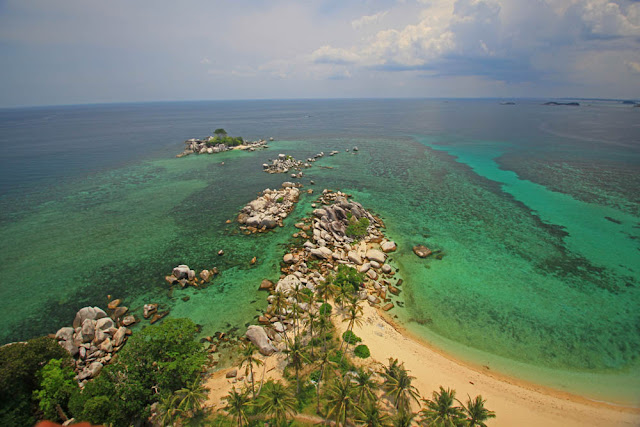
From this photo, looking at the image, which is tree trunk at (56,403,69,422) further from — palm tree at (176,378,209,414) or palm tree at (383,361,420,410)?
palm tree at (383,361,420,410)

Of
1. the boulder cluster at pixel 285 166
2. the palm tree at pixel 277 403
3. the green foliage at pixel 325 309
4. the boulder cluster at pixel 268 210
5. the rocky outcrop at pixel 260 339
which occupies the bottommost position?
the rocky outcrop at pixel 260 339

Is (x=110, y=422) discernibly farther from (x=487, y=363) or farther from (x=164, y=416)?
(x=487, y=363)

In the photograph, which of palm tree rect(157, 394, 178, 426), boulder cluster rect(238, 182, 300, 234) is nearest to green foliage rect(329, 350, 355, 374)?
palm tree rect(157, 394, 178, 426)

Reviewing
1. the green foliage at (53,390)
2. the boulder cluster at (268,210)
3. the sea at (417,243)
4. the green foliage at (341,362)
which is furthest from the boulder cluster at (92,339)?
the boulder cluster at (268,210)

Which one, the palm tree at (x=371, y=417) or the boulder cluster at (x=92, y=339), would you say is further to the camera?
the boulder cluster at (x=92, y=339)

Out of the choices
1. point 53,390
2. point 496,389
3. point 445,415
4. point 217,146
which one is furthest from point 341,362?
point 217,146

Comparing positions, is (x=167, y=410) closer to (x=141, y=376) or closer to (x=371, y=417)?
(x=141, y=376)

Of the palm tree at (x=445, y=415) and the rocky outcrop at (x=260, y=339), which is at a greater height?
the palm tree at (x=445, y=415)

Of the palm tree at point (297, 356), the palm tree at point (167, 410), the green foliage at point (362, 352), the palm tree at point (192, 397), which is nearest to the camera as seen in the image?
the palm tree at point (167, 410)

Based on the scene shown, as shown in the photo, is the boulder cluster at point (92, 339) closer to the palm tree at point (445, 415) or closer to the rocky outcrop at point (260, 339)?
the rocky outcrop at point (260, 339)
